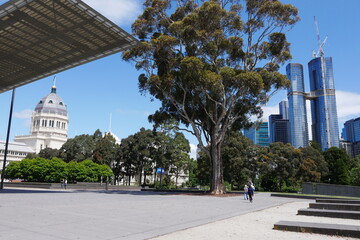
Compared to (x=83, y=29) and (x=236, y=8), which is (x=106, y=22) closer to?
(x=83, y=29)

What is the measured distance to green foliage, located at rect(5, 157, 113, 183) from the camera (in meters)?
47.8

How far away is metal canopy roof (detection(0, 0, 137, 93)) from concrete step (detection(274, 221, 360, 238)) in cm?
1725

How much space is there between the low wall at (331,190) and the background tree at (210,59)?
Result: 11.6 m

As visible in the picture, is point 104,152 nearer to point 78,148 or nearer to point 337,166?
point 78,148

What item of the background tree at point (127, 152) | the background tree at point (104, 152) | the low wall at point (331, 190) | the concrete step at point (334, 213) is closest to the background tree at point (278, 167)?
the low wall at point (331, 190)

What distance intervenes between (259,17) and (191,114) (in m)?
10.9

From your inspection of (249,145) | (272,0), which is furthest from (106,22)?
(249,145)

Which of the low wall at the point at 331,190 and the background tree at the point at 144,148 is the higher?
the background tree at the point at 144,148

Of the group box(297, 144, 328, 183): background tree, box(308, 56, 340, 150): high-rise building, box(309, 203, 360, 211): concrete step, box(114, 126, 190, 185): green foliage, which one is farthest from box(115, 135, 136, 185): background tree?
box(308, 56, 340, 150): high-rise building

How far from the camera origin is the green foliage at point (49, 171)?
1884 inches

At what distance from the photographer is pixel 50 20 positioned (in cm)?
2109

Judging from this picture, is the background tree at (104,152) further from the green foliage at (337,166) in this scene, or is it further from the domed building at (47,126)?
the domed building at (47,126)

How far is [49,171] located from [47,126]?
219ft

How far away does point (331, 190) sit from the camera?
32969 millimetres
